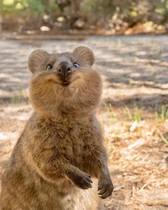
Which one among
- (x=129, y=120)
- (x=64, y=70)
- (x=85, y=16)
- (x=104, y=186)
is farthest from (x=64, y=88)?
(x=85, y=16)

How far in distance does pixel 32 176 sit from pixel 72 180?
40 cm

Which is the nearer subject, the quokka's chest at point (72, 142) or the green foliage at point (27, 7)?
the quokka's chest at point (72, 142)

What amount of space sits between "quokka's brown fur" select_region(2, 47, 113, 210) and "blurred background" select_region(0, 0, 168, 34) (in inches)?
525

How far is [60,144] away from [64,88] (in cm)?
40

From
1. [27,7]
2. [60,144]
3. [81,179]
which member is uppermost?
[60,144]

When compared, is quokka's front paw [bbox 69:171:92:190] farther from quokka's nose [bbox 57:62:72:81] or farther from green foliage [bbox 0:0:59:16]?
green foliage [bbox 0:0:59:16]

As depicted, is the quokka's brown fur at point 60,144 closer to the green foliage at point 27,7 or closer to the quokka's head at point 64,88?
the quokka's head at point 64,88

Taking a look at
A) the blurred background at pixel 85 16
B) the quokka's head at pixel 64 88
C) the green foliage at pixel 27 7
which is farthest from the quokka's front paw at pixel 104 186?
the green foliage at pixel 27 7

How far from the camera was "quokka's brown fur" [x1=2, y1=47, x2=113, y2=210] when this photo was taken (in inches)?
93.0

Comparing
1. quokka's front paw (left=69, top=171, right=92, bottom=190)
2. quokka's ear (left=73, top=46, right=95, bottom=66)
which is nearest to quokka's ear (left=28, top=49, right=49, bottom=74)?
quokka's ear (left=73, top=46, right=95, bottom=66)

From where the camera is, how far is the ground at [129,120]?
11.0 feet

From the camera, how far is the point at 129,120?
15.5 feet

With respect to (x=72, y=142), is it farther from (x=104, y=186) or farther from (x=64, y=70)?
(x=64, y=70)

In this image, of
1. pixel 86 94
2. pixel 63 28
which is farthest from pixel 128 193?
pixel 63 28
